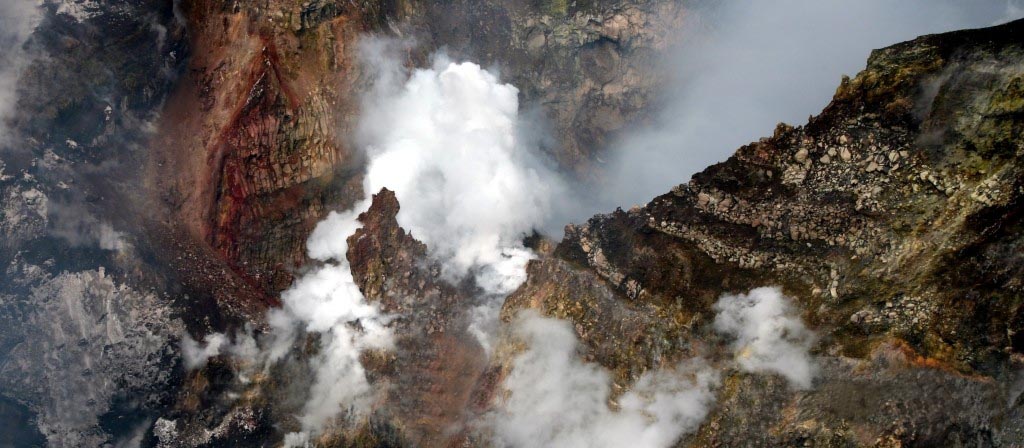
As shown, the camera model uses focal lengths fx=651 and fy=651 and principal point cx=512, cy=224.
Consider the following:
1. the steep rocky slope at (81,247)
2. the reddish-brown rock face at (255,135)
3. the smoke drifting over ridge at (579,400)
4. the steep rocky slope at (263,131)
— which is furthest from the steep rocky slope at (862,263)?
the steep rocky slope at (81,247)

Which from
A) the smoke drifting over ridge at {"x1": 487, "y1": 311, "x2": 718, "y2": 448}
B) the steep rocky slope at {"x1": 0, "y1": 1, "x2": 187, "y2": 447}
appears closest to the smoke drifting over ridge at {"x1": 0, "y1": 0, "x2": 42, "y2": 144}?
the steep rocky slope at {"x1": 0, "y1": 1, "x2": 187, "y2": 447}

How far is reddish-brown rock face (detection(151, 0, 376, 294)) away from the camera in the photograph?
40.9 meters

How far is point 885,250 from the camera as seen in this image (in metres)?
24.6

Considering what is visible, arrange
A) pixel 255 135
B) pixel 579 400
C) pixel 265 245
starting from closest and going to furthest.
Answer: pixel 579 400 → pixel 255 135 → pixel 265 245

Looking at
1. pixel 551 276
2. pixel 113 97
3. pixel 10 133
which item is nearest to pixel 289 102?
pixel 113 97

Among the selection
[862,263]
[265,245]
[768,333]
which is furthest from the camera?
[265,245]

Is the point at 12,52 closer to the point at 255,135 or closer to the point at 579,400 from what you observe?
the point at 255,135

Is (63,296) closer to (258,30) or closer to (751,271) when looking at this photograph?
(258,30)

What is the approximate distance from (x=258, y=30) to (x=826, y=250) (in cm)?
3498

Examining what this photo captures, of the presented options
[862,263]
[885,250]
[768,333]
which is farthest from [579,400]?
[885,250]

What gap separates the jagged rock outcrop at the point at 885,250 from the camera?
2144 cm

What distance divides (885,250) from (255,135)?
34.9m

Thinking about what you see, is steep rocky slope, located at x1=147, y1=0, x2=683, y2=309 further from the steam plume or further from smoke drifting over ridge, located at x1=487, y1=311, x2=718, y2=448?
the steam plume

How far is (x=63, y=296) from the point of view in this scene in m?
39.0
